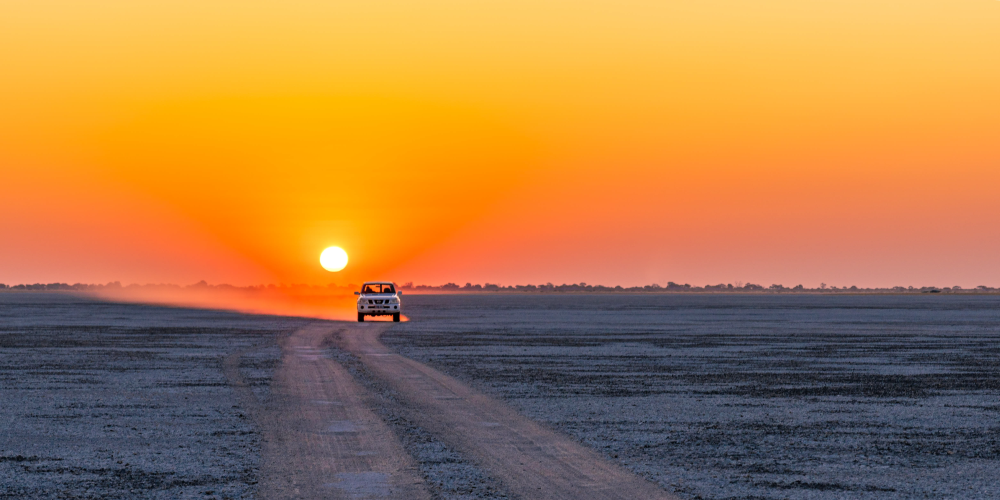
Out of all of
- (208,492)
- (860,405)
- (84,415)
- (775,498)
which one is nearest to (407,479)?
(208,492)

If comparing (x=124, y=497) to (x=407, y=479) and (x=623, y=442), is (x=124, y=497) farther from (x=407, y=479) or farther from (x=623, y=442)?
(x=623, y=442)

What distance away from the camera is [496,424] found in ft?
46.3

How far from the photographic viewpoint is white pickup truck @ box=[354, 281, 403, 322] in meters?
53.1

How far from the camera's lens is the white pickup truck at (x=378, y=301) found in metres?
53.1

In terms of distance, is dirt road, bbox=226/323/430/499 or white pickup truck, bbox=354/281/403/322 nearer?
dirt road, bbox=226/323/430/499

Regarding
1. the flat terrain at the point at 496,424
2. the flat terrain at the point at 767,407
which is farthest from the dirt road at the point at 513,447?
the flat terrain at the point at 767,407

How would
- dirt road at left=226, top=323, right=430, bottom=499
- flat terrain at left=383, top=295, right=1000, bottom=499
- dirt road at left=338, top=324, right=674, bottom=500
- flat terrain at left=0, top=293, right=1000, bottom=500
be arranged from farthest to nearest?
flat terrain at left=383, top=295, right=1000, bottom=499 → flat terrain at left=0, top=293, right=1000, bottom=500 → dirt road at left=338, top=324, right=674, bottom=500 → dirt road at left=226, top=323, right=430, bottom=499

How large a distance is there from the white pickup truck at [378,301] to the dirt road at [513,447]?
3281 cm

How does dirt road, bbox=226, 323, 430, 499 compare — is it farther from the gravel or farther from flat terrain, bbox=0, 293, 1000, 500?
the gravel

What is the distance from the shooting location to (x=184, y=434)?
13.3 meters

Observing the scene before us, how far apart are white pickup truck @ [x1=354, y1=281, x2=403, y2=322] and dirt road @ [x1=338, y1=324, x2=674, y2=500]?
32.8m

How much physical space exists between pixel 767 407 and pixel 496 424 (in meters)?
5.07

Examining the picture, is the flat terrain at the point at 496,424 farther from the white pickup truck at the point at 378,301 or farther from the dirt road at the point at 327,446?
the white pickup truck at the point at 378,301

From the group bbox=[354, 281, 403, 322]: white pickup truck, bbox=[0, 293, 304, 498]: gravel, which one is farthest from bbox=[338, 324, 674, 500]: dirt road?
bbox=[354, 281, 403, 322]: white pickup truck
